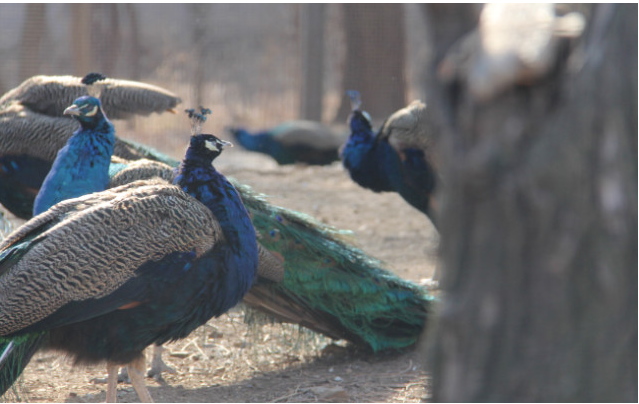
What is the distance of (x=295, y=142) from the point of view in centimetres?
913

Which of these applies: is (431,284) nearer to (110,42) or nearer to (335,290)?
(335,290)

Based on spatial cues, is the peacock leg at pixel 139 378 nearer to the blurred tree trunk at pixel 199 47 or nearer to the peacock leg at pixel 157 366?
the peacock leg at pixel 157 366

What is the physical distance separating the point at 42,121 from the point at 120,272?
2.26 meters

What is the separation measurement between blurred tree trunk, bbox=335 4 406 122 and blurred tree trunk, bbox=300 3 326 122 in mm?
728

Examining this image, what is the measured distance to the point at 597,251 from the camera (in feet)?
4.19

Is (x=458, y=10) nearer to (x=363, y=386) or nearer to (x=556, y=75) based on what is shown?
(x=556, y=75)

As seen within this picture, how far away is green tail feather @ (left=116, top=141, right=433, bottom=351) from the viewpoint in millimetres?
4105

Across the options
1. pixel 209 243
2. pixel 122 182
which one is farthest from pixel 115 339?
pixel 122 182

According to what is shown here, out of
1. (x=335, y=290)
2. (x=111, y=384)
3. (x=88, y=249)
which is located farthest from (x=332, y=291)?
(x=88, y=249)

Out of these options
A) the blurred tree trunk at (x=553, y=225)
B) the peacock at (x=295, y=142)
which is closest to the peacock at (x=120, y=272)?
the blurred tree trunk at (x=553, y=225)

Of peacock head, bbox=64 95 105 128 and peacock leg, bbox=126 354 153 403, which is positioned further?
peacock head, bbox=64 95 105 128

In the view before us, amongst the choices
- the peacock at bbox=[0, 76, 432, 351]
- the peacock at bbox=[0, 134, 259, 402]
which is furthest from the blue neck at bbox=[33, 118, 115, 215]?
the peacock at bbox=[0, 134, 259, 402]

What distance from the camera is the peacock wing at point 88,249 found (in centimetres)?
297

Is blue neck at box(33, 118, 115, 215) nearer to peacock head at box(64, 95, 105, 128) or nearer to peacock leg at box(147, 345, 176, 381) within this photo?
peacock head at box(64, 95, 105, 128)
